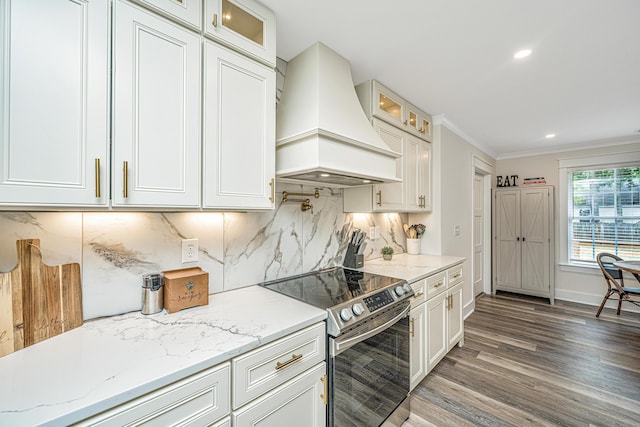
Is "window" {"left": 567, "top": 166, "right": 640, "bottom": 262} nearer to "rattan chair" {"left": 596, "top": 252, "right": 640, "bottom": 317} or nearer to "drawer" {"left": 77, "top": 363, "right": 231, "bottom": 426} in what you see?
"rattan chair" {"left": 596, "top": 252, "right": 640, "bottom": 317}

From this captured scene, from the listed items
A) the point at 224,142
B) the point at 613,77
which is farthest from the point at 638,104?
the point at 224,142

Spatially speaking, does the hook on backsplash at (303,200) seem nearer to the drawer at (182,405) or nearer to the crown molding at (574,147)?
the drawer at (182,405)

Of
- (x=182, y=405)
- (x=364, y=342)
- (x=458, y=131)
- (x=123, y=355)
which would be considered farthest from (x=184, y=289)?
(x=458, y=131)

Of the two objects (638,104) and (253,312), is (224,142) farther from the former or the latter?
(638,104)

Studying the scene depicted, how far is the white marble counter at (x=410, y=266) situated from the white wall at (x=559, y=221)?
120 inches

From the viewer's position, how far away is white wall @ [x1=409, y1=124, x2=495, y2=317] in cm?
310

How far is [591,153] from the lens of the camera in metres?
4.18

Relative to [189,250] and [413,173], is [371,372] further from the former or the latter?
[413,173]

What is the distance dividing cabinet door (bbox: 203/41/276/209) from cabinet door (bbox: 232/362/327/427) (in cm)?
84

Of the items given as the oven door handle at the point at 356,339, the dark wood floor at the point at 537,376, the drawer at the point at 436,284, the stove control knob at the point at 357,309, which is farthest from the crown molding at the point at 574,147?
the stove control knob at the point at 357,309

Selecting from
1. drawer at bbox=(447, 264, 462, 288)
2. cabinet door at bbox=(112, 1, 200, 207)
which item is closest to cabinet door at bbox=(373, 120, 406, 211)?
drawer at bbox=(447, 264, 462, 288)

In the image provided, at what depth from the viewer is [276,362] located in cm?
112

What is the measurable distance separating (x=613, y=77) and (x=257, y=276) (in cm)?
318

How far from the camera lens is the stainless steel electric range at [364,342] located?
1.34 meters
